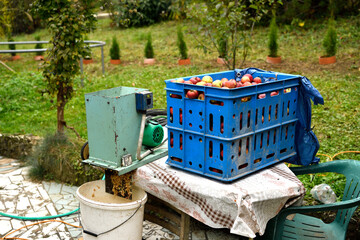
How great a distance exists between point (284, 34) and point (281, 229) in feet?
29.4

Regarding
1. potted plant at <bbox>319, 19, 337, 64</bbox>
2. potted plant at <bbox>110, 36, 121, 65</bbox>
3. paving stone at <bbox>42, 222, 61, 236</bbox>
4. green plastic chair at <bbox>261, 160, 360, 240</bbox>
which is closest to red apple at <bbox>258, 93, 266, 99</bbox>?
green plastic chair at <bbox>261, 160, 360, 240</bbox>

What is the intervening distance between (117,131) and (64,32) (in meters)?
2.36

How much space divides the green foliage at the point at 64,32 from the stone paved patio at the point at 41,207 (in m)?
1.24

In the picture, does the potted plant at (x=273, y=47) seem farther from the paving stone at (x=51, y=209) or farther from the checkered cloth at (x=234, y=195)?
the checkered cloth at (x=234, y=195)

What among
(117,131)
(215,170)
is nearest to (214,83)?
(215,170)

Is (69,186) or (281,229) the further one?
(69,186)

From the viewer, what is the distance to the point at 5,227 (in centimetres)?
408

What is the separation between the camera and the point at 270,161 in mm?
3141

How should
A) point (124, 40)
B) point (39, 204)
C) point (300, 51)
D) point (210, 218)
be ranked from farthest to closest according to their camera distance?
1. point (124, 40)
2. point (300, 51)
3. point (39, 204)
4. point (210, 218)

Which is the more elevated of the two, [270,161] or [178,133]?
[178,133]

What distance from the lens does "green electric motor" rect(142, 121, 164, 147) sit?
3.52 m

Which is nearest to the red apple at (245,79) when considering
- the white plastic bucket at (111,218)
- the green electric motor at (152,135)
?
the green electric motor at (152,135)

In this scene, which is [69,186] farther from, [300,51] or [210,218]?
[300,51]

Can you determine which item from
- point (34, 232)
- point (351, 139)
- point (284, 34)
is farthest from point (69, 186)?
point (284, 34)
